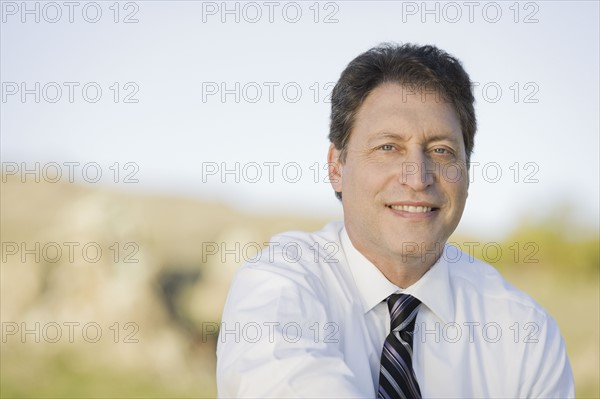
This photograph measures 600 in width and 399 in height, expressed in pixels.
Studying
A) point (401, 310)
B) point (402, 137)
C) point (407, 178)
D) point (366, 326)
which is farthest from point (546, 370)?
point (402, 137)

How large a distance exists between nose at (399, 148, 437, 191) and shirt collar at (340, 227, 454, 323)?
31 cm

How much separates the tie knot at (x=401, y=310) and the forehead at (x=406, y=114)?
0.54 m

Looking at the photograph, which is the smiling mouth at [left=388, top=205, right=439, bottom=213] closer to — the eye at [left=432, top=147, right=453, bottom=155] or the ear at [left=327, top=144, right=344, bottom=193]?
the eye at [left=432, top=147, right=453, bottom=155]

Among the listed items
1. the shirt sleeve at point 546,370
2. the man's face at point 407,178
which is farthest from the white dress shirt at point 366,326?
the man's face at point 407,178

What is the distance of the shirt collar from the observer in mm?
2256

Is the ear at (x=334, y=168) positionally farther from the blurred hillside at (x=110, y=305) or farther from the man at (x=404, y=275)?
the blurred hillside at (x=110, y=305)

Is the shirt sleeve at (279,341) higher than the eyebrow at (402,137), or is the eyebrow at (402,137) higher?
the eyebrow at (402,137)

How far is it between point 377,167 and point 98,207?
17.3 feet

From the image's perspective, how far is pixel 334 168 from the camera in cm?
269

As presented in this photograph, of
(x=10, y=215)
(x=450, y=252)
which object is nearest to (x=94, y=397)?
(x=10, y=215)

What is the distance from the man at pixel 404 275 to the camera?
2.10m

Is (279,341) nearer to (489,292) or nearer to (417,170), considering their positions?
(417,170)

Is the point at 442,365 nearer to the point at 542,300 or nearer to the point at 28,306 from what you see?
the point at 28,306

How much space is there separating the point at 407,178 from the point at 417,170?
4 centimetres
